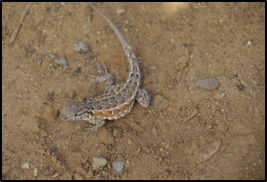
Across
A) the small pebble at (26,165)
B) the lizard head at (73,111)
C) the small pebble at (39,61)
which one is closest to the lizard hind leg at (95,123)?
the lizard head at (73,111)

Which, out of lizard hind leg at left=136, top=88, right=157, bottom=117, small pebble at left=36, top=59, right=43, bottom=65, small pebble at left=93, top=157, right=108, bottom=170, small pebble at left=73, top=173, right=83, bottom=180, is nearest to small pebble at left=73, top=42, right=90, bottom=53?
small pebble at left=36, top=59, right=43, bottom=65

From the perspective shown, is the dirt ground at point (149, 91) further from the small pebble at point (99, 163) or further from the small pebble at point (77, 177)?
the small pebble at point (99, 163)

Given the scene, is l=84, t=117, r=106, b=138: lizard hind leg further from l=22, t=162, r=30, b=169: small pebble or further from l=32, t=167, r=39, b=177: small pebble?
l=22, t=162, r=30, b=169: small pebble

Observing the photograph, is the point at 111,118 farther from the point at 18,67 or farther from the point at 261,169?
the point at 261,169

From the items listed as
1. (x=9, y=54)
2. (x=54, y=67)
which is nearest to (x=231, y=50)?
(x=54, y=67)

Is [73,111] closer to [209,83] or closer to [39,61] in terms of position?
[39,61]
